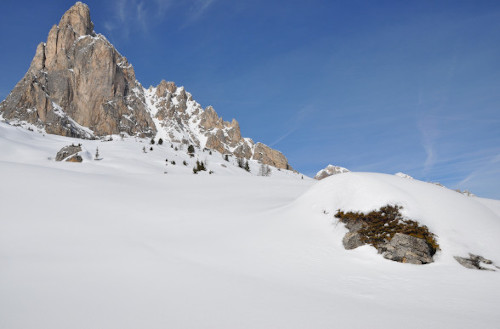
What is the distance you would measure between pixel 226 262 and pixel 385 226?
6143mm

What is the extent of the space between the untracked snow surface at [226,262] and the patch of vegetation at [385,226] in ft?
1.04

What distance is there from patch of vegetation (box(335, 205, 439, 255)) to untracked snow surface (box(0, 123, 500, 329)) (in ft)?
1.04

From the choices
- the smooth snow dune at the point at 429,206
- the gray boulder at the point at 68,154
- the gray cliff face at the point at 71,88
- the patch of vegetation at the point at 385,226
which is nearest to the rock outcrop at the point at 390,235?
the patch of vegetation at the point at 385,226

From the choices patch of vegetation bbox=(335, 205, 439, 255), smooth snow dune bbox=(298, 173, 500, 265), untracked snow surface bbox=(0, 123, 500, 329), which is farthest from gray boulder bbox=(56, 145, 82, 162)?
patch of vegetation bbox=(335, 205, 439, 255)

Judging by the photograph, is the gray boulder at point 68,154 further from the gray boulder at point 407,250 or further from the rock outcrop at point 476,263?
the rock outcrop at point 476,263

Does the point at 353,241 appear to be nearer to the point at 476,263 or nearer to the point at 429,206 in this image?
the point at 429,206

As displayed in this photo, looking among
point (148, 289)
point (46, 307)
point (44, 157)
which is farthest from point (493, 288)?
point (44, 157)

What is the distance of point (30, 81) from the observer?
177m

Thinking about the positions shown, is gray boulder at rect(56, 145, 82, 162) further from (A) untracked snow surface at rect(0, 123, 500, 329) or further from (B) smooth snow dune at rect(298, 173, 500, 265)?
(B) smooth snow dune at rect(298, 173, 500, 265)

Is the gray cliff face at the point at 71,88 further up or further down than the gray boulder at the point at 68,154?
further up

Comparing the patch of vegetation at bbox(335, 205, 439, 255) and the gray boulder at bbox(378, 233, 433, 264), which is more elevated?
the patch of vegetation at bbox(335, 205, 439, 255)

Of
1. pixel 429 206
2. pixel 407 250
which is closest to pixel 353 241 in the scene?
pixel 407 250

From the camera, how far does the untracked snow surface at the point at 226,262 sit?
186 inches

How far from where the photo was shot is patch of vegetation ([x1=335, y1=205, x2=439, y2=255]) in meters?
9.34
